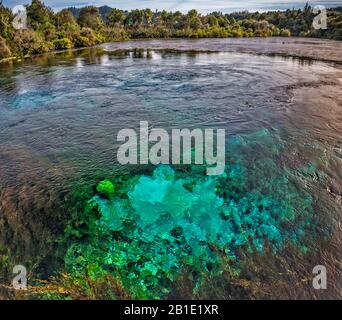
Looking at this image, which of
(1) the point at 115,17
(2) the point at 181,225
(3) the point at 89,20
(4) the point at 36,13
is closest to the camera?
(2) the point at 181,225

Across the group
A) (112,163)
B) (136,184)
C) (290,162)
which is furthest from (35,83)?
(290,162)

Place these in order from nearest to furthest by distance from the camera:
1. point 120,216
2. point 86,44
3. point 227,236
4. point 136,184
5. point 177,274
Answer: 1. point 177,274
2. point 227,236
3. point 120,216
4. point 136,184
5. point 86,44

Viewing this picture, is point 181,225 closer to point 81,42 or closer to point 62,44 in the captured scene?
point 62,44

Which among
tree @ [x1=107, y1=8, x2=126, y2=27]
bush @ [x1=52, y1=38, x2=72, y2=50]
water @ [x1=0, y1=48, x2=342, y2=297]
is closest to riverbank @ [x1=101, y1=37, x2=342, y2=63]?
bush @ [x1=52, y1=38, x2=72, y2=50]

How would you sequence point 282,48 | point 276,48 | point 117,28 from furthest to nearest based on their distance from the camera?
point 117,28 → point 276,48 → point 282,48

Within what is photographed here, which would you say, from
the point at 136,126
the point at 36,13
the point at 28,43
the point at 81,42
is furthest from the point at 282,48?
the point at 36,13

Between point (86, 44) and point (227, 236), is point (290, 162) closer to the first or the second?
point (227, 236)
